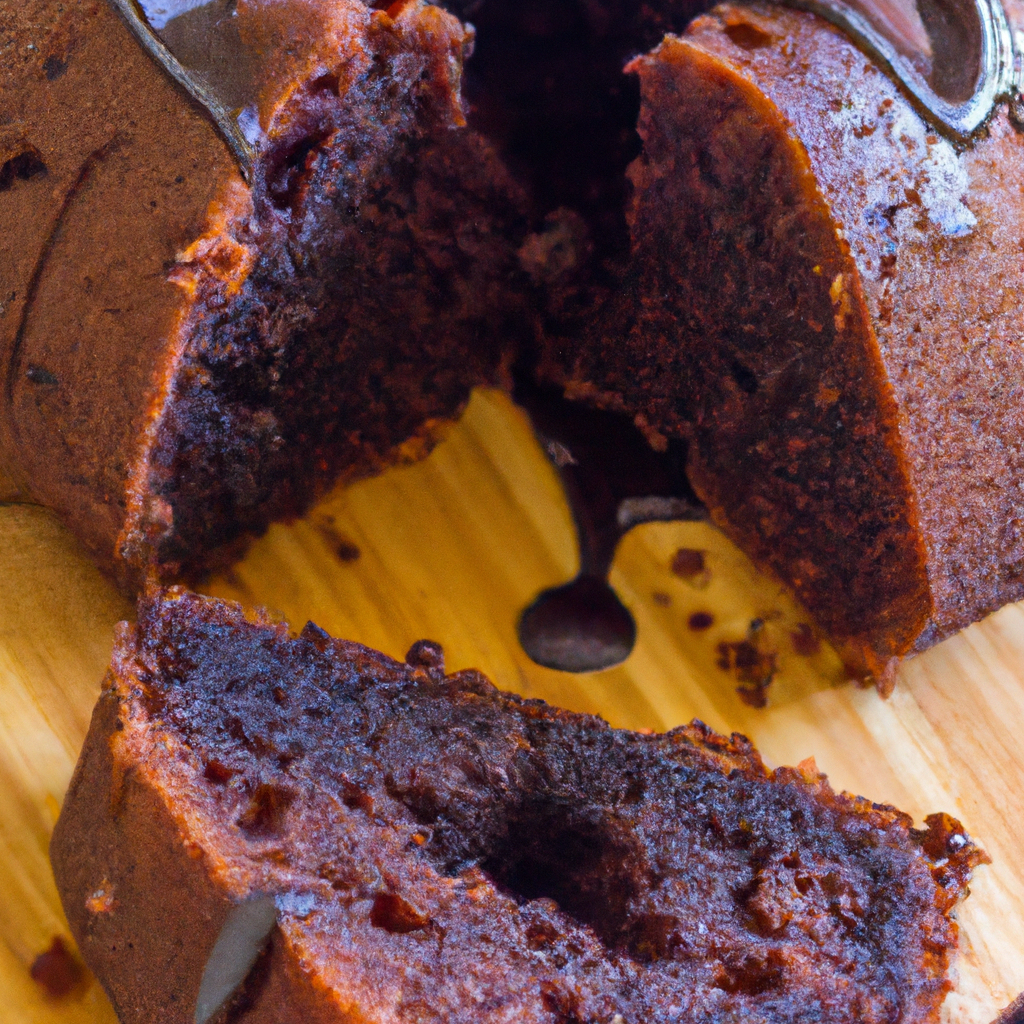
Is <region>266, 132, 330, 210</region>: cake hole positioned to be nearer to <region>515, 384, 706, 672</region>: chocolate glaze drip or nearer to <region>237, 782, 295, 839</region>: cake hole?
<region>515, 384, 706, 672</region>: chocolate glaze drip

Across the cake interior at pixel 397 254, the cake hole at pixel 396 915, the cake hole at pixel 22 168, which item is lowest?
the cake hole at pixel 396 915

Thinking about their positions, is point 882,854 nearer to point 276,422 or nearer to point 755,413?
point 755,413

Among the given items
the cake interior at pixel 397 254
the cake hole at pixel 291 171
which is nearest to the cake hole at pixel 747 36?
the cake interior at pixel 397 254

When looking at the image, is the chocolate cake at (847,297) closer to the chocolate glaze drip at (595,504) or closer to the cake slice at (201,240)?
the chocolate glaze drip at (595,504)

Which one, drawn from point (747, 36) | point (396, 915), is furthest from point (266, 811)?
point (747, 36)

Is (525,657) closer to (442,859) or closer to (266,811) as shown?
(442,859)

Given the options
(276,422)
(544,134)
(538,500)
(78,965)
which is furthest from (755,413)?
(78,965)

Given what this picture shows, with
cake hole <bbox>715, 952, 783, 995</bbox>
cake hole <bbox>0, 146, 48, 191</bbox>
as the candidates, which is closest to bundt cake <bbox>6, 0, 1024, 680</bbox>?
cake hole <bbox>0, 146, 48, 191</bbox>
